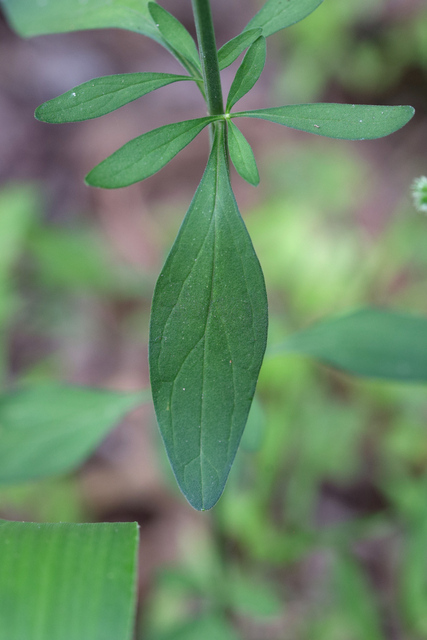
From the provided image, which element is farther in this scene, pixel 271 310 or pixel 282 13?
pixel 271 310

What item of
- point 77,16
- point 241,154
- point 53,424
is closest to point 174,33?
point 241,154

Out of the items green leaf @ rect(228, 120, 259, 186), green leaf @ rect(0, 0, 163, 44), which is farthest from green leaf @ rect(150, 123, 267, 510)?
green leaf @ rect(0, 0, 163, 44)

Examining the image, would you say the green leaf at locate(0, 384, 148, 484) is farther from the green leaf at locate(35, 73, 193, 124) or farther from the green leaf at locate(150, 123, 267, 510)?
the green leaf at locate(35, 73, 193, 124)

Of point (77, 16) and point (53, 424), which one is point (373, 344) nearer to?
point (53, 424)

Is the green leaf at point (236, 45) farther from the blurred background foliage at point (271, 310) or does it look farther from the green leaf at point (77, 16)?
the blurred background foliage at point (271, 310)

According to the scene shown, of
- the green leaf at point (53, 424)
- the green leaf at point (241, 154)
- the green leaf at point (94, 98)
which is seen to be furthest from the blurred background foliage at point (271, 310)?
the green leaf at point (94, 98)

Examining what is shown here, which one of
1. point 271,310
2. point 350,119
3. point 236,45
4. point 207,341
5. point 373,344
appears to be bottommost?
point 271,310
